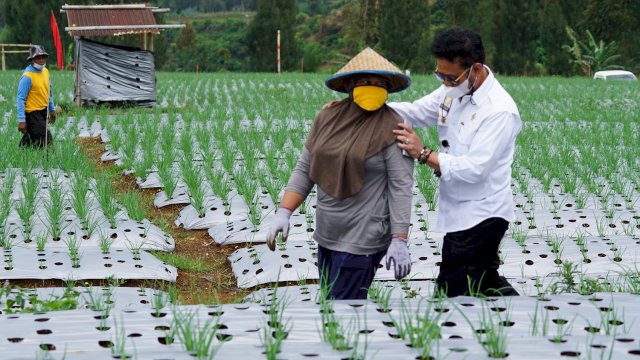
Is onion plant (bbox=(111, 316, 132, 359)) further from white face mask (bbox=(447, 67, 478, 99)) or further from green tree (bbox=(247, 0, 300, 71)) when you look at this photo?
green tree (bbox=(247, 0, 300, 71))

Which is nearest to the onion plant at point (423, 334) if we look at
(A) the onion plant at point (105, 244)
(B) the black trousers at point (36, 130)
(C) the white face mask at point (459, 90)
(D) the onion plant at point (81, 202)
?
(C) the white face mask at point (459, 90)

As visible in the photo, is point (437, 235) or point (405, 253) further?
point (437, 235)

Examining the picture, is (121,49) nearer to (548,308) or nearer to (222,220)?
(222,220)

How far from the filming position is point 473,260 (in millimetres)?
3096

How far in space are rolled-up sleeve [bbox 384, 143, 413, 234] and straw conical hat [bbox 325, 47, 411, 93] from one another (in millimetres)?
237

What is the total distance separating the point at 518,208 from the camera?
589 cm

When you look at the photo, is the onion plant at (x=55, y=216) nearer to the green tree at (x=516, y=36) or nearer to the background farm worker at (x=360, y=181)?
the background farm worker at (x=360, y=181)

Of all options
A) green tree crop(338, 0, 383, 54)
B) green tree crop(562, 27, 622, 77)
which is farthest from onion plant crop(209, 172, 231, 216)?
green tree crop(338, 0, 383, 54)

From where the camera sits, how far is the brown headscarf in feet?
9.91

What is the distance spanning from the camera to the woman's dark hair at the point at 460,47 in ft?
9.77

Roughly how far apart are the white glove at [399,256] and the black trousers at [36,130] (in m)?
5.24

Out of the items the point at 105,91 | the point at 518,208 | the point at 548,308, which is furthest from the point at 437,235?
the point at 105,91

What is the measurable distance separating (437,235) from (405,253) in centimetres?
232

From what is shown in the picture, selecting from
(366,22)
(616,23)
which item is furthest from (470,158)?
(366,22)
